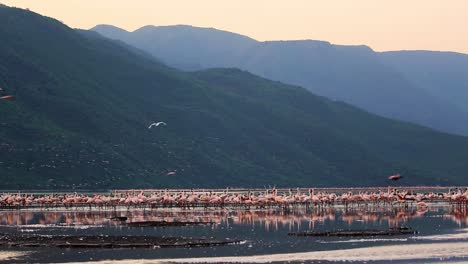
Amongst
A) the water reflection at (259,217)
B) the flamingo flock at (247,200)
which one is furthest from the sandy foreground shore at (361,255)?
the flamingo flock at (247,200)

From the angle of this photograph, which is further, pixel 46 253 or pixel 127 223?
pixel 127 223

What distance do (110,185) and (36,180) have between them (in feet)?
44.9

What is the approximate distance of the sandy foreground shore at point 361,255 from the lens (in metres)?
58.1

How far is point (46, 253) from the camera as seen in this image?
63.5 metres

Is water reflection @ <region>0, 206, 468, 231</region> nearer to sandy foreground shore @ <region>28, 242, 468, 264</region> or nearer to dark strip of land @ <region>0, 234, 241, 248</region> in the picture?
dark strip of land @ <region>0, 234, 241, 248</region>

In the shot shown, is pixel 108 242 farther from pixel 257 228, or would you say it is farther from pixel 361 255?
pixel 361 255

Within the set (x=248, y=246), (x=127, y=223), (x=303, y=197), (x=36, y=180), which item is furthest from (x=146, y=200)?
(x=36, y=180)

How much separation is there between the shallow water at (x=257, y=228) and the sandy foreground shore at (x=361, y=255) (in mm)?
107

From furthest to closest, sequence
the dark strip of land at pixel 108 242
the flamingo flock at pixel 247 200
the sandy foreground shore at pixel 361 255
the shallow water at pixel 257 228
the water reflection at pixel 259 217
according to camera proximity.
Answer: the flamingo flock at pixel 247 200
the water reflection at pixel 259 217
the dark strip of land at pixel 108 242
the shallow water at pixel 257 228
the sandy foreground shore at pixel 361 255

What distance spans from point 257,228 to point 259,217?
14.3m

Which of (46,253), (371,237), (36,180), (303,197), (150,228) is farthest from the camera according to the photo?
(36,180)

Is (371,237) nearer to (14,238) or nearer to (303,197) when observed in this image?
(14,238)

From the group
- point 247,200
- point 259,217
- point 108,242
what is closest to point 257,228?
point 259,217

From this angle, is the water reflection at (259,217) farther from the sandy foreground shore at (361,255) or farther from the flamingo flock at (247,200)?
the sandy foreground shore at (361,255)
